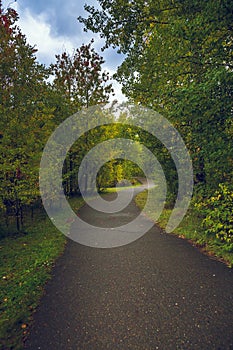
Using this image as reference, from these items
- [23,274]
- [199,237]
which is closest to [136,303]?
[23,274]

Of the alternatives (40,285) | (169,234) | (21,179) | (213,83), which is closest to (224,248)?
(169,234)

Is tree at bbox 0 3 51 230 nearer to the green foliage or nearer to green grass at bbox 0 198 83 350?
green grass at bbox 0 198 83 350

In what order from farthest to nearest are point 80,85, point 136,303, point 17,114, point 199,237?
point 80,85
point 17,114
point 199,237
point 136,303

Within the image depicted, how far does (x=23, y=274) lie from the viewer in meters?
5.03

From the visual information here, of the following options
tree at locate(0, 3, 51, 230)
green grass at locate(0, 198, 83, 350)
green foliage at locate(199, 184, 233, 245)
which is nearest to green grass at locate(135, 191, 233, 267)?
green foliage at locate(199, 184, 233, 245)

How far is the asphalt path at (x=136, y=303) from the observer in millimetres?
2877

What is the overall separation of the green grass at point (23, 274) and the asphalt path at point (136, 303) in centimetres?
21

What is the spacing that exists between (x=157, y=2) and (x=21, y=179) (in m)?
7.38

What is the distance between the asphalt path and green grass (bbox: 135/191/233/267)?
0.35 metres

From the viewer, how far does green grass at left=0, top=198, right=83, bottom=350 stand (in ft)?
10.5

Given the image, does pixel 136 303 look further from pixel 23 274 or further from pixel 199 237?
pixel 199 237

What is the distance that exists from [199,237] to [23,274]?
5.41 m

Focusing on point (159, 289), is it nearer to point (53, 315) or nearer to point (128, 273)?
point (128, 273)

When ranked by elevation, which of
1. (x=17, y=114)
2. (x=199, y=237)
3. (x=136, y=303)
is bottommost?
(x=136, y=303)
